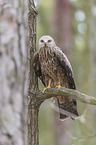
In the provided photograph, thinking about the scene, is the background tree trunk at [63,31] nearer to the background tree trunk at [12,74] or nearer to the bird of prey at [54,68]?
the bird of prey at [54,68]

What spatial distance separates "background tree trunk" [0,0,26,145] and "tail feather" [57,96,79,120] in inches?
97.5

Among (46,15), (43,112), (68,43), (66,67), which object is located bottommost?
(43,112)

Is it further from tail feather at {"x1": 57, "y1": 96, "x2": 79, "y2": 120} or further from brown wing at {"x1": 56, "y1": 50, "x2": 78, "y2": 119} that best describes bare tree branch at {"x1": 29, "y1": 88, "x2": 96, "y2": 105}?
tail feather at {"x1": 57, "y1": 96, "x2": 79, "y2": 120}

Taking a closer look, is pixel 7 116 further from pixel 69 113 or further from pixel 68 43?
pixel 68 43

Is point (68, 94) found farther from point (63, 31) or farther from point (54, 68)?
point (63, 31)

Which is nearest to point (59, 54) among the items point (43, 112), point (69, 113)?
point (69, 113)

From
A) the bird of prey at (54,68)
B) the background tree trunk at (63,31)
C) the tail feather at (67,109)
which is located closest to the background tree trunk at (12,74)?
the bird of prey at (54,68)

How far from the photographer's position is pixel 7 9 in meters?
1.64

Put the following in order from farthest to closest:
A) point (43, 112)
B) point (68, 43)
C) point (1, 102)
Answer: point (43, 112) < point (68, 43) < point (1, 102)

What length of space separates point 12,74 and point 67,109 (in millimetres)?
2868

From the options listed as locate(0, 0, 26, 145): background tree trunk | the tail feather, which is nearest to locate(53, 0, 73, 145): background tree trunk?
the tail feather

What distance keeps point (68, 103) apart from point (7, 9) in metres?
3.02

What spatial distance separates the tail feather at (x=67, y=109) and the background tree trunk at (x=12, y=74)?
2.48 metres

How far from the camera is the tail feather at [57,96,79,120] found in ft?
13.4
